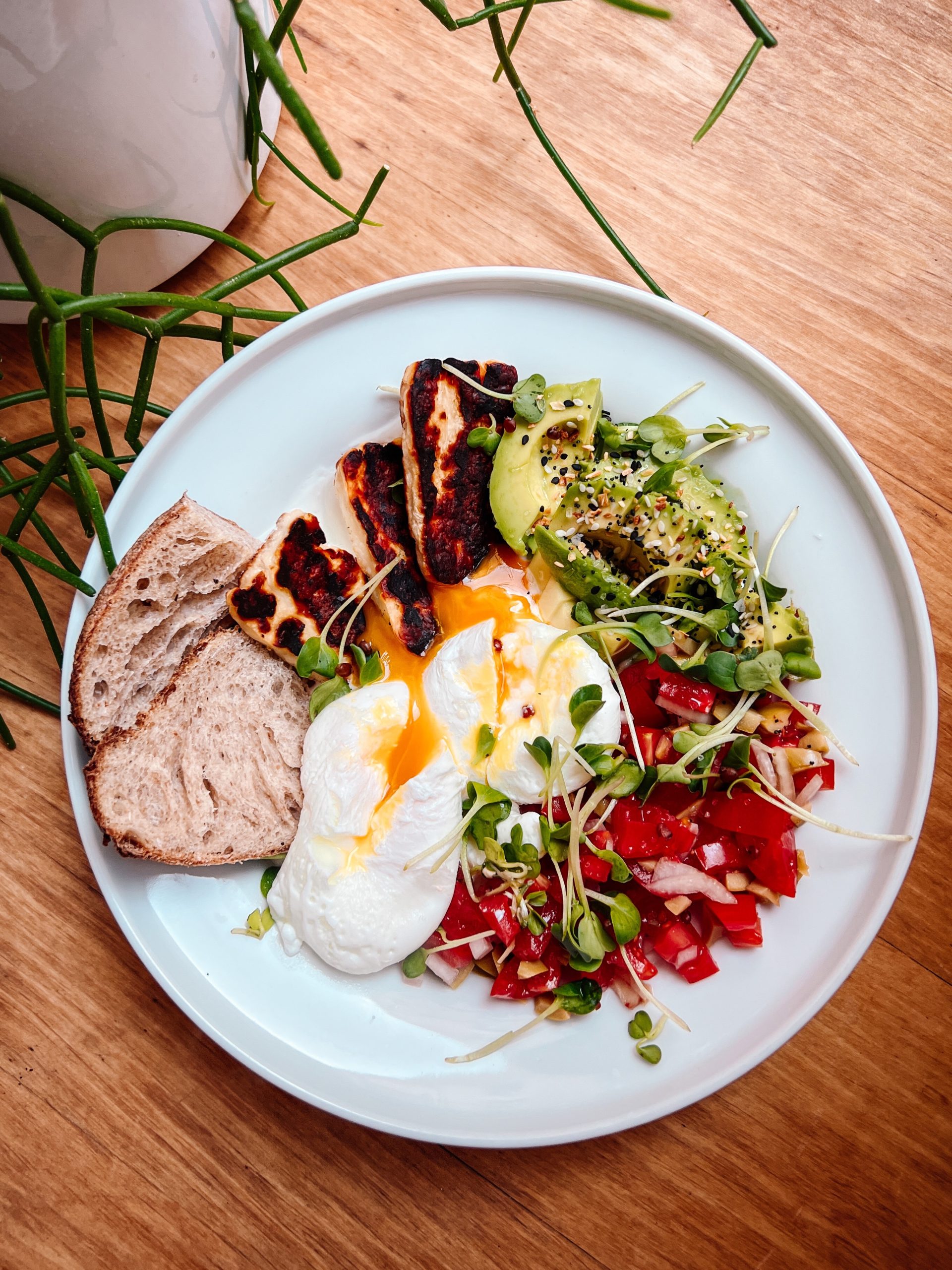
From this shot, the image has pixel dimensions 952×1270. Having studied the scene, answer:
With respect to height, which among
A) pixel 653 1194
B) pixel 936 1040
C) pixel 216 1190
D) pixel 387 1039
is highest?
pixel 936 1040

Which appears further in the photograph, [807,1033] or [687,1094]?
[807,1033]

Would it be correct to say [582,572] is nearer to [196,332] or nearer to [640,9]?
[196,332]

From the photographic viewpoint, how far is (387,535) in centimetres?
174

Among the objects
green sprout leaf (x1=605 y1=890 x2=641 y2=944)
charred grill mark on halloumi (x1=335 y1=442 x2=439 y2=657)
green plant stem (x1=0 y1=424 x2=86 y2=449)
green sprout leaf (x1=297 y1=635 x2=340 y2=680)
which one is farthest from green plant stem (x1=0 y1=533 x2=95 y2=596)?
green sprout leaf (x1=605 y1=890 x2=641 y2=944)

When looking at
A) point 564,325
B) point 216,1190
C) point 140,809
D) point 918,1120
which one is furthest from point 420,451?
point 918,1120

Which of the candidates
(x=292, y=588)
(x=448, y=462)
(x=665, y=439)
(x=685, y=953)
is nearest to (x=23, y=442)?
(x=292, y=588)

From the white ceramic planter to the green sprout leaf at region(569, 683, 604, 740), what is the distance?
1183mm

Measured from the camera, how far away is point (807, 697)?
1753mm

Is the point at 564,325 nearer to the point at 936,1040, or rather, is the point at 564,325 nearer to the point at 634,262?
the point at 634,262

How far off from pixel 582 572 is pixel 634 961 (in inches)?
30.9

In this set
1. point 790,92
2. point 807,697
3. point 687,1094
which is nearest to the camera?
point 687,1094

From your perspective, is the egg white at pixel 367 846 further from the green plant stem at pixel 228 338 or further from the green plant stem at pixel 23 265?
the green plant stem at pixel 23 265

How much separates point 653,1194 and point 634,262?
77.9 inches

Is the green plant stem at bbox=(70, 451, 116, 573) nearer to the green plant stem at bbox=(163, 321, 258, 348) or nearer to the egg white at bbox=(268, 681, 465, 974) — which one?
the green plant stem at bbox=(163, 321, 258, 348)
